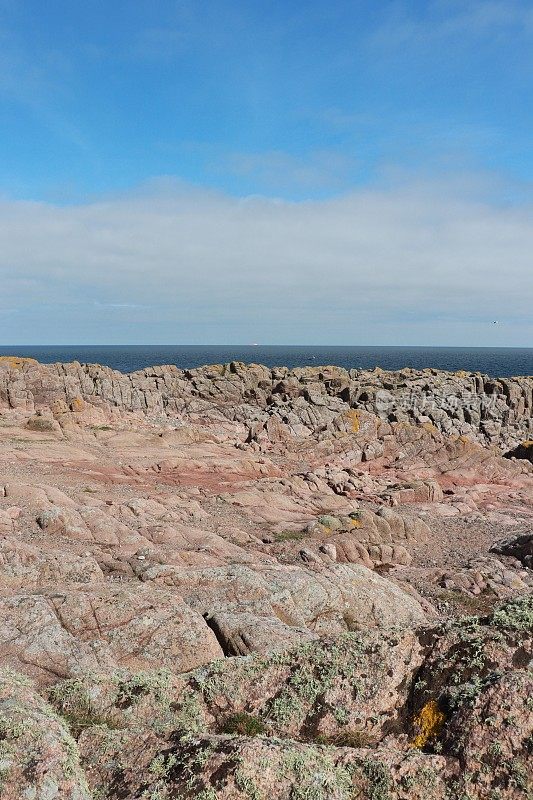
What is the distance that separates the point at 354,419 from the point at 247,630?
48789 mm

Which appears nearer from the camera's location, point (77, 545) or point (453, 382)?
point (77, 545)

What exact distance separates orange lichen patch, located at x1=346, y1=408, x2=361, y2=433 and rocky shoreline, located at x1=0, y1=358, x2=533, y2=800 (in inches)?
567

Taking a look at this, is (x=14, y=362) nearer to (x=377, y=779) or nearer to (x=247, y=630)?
(x=247, y=630)

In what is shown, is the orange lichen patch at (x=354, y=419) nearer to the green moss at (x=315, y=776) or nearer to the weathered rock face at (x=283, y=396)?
the weathered rock face at (x=283, y=396)

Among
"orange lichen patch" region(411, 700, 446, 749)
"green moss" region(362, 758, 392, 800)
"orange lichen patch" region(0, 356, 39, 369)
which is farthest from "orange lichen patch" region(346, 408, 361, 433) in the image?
"green moss" region(362, 758, 392, 800)

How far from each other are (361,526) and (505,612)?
2369cm

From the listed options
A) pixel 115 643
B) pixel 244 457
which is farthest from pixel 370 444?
pixel 115 643

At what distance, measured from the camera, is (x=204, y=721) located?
7176 mm

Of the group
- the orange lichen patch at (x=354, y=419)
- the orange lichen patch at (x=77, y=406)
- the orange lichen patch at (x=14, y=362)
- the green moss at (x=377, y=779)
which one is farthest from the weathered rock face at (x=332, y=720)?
the orange lichen patch at (x=14, y=362)

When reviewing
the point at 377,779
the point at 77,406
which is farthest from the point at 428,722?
the point at 77,406

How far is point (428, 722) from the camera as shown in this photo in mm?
6375

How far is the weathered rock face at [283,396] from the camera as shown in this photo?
5784 centimetres

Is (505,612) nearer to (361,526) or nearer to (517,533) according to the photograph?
(361,526)

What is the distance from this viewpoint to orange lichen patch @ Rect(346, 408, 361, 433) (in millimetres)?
57456
